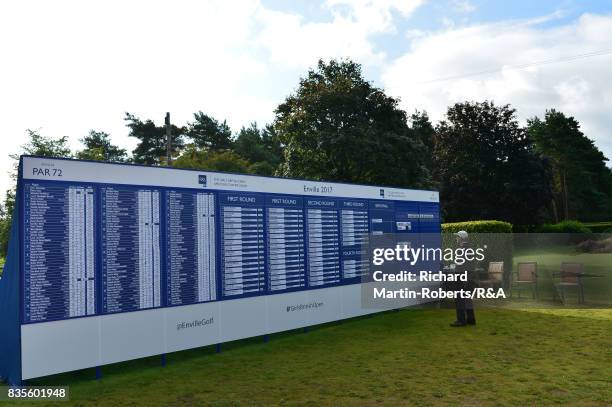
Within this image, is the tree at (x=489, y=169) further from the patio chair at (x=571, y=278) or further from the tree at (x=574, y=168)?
the patio chair at (x=571, y=278)

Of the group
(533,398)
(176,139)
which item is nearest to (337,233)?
(533,398)

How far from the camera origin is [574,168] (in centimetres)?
6359

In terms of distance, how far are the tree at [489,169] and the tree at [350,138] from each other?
10.7m

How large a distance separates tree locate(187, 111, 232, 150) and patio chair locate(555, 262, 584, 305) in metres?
42.3

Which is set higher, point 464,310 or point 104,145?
point 104,145

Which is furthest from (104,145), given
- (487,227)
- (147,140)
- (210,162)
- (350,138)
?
(487,227)

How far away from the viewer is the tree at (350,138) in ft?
95.1

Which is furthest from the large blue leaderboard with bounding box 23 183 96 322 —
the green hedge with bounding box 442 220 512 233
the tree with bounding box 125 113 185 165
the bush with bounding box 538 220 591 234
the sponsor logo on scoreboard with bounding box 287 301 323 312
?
the tree with bounding box 125 113 185 165

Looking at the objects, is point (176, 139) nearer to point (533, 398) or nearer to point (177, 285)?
point (177, 285)

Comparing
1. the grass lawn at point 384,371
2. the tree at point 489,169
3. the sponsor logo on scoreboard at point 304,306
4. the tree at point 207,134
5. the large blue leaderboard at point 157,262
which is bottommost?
the grass lawn at point 384,371

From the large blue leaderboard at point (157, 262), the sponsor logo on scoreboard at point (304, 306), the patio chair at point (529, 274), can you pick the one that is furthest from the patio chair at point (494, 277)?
the sponsor logo on scoreboard at point (304, 306)

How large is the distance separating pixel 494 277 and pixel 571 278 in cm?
212

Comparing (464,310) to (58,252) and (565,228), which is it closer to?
(58,252)

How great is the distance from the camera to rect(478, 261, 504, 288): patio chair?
1670cm
